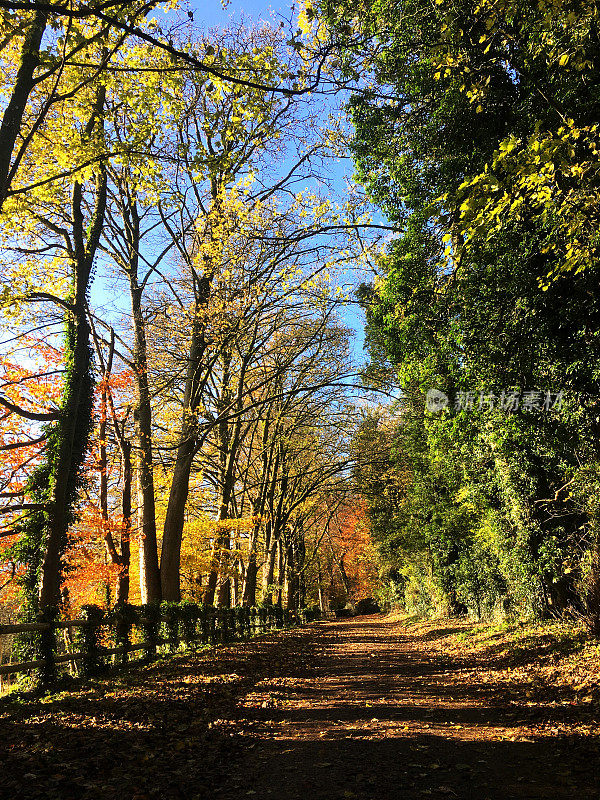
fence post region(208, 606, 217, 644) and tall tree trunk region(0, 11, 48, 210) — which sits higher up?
tall tree trunk region(0, 11, 48, 210)

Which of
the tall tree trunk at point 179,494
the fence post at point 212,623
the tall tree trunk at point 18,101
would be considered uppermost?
the tall tree trunk at point 18,101

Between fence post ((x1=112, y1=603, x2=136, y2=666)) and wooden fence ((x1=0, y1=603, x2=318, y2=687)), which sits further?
fence post ((x1=112, y1=603, x2=136, y2=666))

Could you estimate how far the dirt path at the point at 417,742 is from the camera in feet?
13.3

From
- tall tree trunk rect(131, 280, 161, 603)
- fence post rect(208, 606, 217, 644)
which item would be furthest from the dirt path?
fence post rect(208, 606, 217, 644)

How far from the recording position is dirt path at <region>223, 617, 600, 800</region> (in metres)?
4.05

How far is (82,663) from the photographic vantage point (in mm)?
9625
